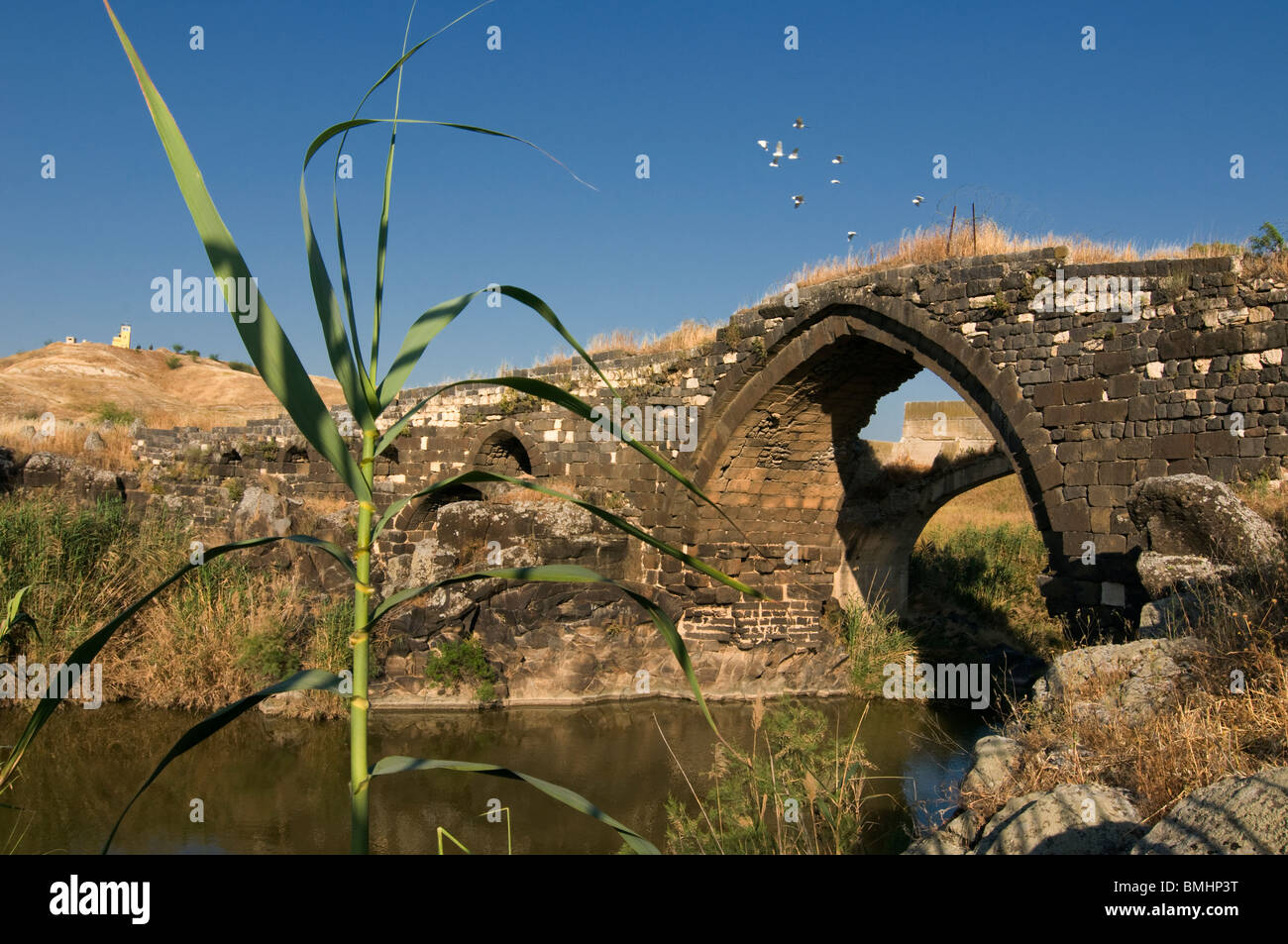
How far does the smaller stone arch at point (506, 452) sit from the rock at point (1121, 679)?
30.7ft

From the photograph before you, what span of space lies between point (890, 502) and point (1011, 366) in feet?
16.0

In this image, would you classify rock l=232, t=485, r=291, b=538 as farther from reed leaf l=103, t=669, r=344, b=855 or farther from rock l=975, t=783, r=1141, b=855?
reed leaf l=103, t=669, r=344, b=855

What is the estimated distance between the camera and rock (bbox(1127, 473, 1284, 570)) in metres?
4.95

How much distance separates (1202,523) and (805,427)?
22.2ft

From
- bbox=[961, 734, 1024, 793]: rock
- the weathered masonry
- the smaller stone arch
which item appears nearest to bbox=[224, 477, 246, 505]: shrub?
the weathered masonry

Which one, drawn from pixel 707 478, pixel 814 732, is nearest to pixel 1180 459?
pixel 814 732

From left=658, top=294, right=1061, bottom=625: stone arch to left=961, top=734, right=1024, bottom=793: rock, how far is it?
474cm

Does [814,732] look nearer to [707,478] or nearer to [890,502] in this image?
[707,478]

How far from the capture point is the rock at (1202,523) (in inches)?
195

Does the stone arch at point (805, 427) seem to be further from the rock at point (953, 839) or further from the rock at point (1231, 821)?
the rock at point (1231, 821)

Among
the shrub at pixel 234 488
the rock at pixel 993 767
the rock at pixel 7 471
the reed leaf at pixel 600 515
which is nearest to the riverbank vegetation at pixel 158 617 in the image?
the rock at pixel 7 471

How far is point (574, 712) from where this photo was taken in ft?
36.5

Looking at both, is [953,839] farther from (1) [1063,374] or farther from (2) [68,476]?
(2) [68,476]

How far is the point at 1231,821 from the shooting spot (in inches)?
87.5
